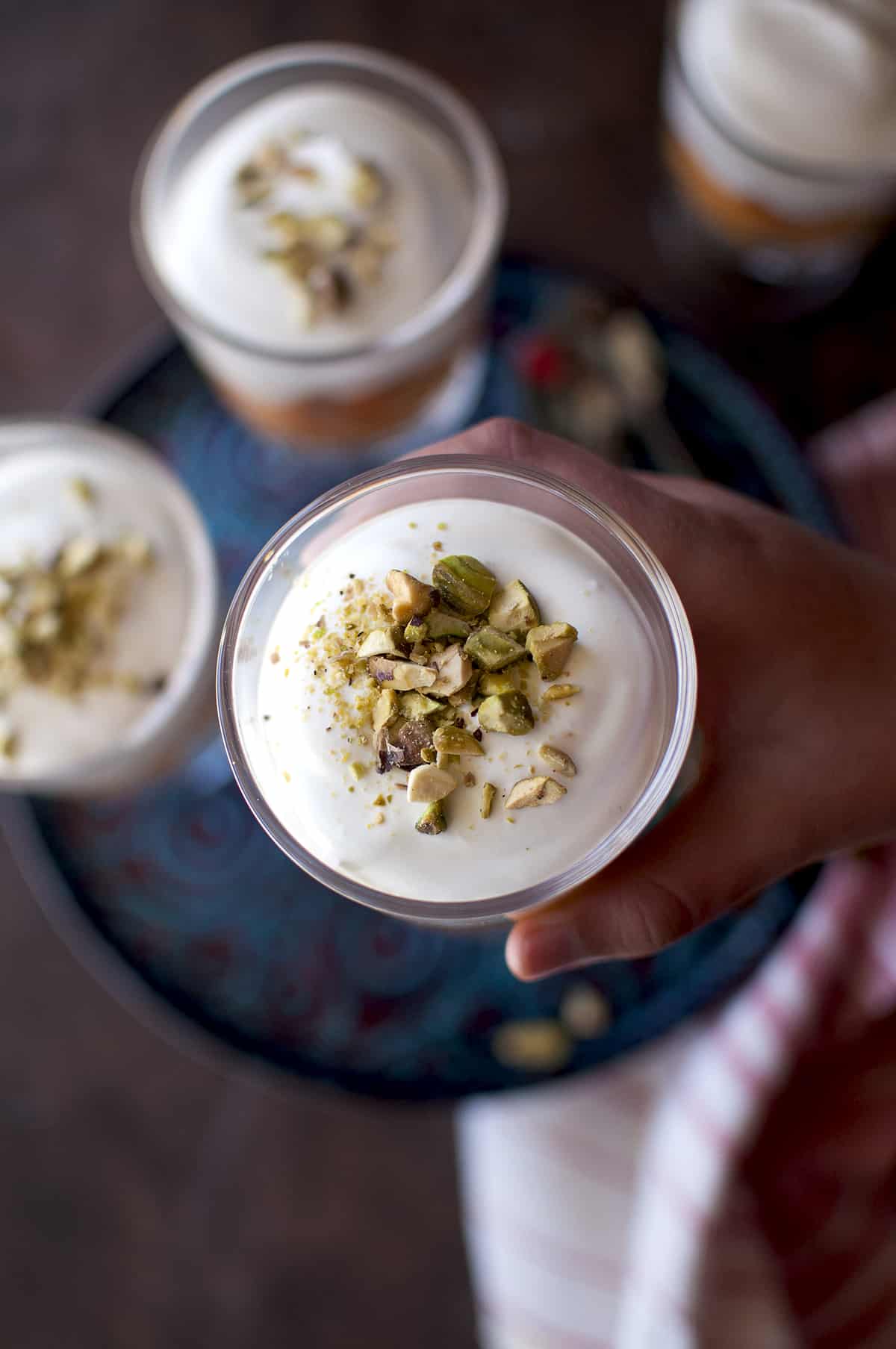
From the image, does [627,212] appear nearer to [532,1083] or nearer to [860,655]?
[860,655]

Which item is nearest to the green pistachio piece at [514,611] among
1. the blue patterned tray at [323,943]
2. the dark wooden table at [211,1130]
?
the blue patterned tray at [323,943]

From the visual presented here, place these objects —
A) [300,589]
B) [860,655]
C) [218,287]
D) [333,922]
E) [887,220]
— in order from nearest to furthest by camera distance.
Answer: [300,589] → [860,655] → [218,287] → [333,922] → [887,220]

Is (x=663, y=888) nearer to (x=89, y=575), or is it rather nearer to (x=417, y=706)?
(x=417, y=706)

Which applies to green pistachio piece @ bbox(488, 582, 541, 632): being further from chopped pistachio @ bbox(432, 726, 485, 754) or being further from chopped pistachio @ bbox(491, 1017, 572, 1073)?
chopped pistachio @ bbox(491, 1017, 572, 1073)

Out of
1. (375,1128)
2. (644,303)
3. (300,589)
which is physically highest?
(300,589)

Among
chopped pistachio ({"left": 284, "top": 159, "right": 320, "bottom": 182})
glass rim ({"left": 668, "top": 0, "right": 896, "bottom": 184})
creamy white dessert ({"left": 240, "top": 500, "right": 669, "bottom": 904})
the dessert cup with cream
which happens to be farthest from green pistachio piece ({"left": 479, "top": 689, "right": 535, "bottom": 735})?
glass rim ({"left": 668, "top": 0, "right": 896, "bottom": 184})

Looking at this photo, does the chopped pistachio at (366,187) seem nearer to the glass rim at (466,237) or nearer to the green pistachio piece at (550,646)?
the glass rim at (466,237)

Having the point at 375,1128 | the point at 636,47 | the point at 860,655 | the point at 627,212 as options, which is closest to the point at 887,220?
the point at 627,212
